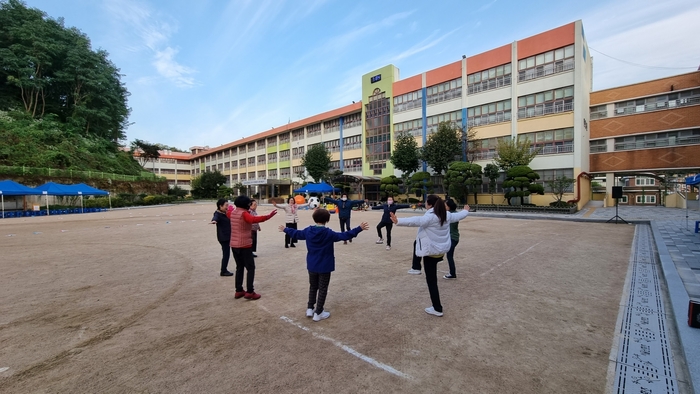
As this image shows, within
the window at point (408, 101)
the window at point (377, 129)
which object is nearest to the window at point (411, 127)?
the window at point (377, 129)

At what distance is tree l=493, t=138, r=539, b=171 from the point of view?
22.9 meters

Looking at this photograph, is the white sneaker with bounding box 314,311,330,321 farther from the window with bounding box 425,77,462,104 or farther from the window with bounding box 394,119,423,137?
the window with bounding box 394,119,423,137

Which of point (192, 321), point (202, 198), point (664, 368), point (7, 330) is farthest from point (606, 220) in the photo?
point (202, 198)

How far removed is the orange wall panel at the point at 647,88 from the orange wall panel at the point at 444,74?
11704 mm

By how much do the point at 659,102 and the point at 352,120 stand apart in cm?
2988

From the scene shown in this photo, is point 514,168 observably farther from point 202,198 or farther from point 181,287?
point 202,198

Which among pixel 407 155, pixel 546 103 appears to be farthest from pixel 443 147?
pixel 546 103

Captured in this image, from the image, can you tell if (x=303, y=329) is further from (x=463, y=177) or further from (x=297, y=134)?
(x=297, y=134)

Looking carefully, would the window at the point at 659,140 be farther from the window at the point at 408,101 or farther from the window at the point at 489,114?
the window at the point at 408,101

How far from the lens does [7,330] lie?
3.66 meters

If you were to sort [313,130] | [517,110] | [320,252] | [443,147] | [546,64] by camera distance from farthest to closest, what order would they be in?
[313,130] < [443,147] < [517,110] < [546,64] < [320,252]

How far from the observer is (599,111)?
25.1m

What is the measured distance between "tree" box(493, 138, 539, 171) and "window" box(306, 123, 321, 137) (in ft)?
92.3

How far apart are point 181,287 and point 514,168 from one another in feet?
75.2
